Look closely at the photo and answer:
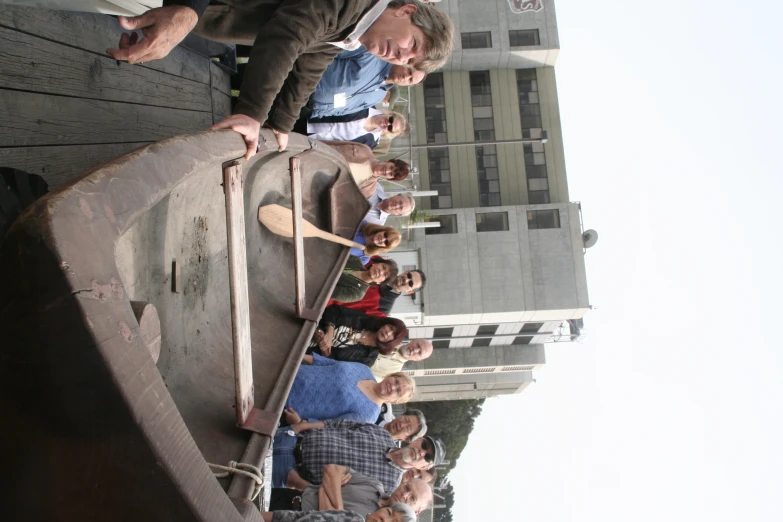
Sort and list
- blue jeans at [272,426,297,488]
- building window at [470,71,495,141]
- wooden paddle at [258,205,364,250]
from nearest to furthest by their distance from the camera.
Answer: wooden paddle at [258,205,364,250] → blue jeans at [272,426,297,488] → building window at [470,71,495,141]

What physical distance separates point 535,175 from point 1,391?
20.5m

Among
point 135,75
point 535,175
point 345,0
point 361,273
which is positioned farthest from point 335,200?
point 535,175

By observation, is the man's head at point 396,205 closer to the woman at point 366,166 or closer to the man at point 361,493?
the woman at point 366,166

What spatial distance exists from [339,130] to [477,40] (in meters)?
17.4

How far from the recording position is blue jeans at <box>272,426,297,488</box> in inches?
179

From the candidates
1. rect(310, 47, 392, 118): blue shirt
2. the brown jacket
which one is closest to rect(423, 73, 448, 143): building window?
rect(310, 47, 392, 118): blue shirt

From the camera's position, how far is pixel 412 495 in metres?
4.53

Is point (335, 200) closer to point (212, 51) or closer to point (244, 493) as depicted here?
point (212, 51)

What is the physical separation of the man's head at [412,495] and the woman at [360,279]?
2.09 m

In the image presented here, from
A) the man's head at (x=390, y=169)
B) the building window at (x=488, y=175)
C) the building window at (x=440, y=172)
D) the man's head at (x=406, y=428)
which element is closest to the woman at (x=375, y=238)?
the man's head at (x=390, y=169)

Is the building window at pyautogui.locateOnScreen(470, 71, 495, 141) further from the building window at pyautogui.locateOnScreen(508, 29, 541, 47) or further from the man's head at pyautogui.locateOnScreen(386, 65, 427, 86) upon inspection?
the man's head at pyautogui.locateOnScreen(386, 65, 427, 86)

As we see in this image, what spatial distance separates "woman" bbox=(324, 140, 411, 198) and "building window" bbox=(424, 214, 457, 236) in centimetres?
1344

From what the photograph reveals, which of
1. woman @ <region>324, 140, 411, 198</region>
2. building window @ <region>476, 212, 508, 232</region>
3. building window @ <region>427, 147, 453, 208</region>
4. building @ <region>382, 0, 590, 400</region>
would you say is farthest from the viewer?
building window @ <region>427, 147, 453, 208</region>

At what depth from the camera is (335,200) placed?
5.39m
